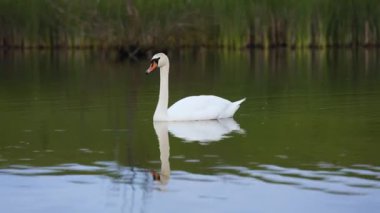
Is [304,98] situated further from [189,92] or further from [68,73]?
[68,73]

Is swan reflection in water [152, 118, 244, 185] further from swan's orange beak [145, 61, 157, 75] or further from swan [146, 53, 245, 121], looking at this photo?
swan's orange beak [145, 61, 157, 75]

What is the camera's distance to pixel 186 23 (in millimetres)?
31750

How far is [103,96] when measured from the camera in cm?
1758

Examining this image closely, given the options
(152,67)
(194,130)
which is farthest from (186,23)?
(194,130)

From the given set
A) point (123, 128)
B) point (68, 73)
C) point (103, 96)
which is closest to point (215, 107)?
point (123, 128)

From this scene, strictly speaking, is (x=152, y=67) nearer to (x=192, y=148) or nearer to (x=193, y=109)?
(x=193, y=109)

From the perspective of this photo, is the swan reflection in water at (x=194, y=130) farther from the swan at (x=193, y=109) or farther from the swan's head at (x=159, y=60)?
the swan's head at (x=159, y=60)

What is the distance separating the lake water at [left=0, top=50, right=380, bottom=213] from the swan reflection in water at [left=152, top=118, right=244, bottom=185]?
0.01m

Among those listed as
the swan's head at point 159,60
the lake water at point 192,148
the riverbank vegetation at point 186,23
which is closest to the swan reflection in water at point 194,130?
the lake water at point 192,148

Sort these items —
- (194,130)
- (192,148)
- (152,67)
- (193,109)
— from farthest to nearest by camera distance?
(152,67)
(193,109)
(194,130)
(192,148)

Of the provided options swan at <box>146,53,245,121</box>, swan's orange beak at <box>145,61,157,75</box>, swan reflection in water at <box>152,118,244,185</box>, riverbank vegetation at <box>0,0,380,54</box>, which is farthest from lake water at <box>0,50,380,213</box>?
riverbank vegetation at <box>0,0,380,54</box>

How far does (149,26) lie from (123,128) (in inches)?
728

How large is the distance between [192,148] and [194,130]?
1726mm

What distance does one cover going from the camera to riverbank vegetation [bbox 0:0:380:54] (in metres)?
30.7
